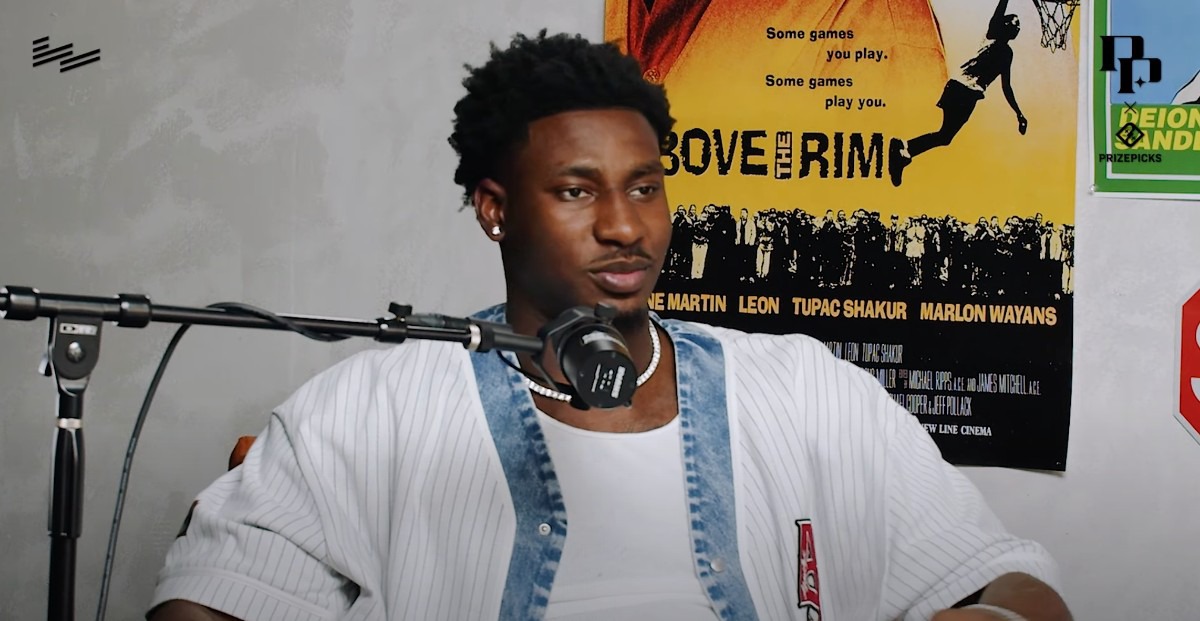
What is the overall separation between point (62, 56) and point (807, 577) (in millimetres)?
1432

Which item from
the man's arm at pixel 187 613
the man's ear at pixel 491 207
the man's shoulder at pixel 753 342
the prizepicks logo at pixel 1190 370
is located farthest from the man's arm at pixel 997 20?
the man's arm at pixel 187 613

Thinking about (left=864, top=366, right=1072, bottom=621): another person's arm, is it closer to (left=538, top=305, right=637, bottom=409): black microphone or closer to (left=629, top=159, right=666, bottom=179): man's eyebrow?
(left=629, top=159, right=666, bottom=179): man's eyebrow

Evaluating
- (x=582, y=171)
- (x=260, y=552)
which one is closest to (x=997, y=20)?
(x=582, y=171)

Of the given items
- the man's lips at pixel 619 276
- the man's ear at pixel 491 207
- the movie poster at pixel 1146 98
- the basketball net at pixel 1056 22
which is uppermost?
the basketball net at pixel 1056 22

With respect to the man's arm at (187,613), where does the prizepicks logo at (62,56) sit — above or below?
above

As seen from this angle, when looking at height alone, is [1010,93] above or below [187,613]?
above

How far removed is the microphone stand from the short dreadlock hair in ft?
1.68

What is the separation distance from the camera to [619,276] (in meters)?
1.28

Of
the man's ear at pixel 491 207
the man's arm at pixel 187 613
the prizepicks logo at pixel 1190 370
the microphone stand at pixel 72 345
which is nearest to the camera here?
the microphone stand at pixel 72 345

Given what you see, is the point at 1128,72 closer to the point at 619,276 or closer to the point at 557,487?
the point at 619,276

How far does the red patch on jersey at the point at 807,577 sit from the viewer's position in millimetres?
1267

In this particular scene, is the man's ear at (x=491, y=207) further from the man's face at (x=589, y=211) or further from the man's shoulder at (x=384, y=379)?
the man's shoulder at (x=384, y=379)

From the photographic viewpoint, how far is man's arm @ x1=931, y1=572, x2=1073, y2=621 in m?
1.15

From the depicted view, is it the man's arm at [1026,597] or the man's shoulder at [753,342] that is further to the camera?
the man's shoulder at [753,342]
